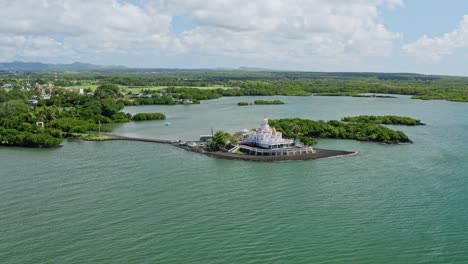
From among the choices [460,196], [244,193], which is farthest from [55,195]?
[460,196]

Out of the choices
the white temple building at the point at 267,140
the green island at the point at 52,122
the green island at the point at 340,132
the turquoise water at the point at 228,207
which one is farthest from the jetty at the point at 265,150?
the green island at the point at 52,122

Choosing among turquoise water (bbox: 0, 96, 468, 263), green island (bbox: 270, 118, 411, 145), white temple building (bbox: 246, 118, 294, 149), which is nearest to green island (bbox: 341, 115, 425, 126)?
green island (bbox: 270, 118, 411, 145)

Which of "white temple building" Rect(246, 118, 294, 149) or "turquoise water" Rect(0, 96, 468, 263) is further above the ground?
"white temple building" Rect(246, 118, 294, 149)

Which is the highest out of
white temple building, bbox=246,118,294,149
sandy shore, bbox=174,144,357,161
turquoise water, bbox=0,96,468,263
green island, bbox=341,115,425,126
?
green island, bbox=341,115,425,126

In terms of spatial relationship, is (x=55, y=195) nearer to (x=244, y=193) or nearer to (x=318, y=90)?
(x=244, y=193)

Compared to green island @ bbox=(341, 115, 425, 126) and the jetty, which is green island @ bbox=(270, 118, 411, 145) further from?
green island @ bbox=(341, 115, 425, 126)

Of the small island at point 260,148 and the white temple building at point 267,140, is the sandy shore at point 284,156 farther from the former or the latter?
the white temple building at point 267,140
